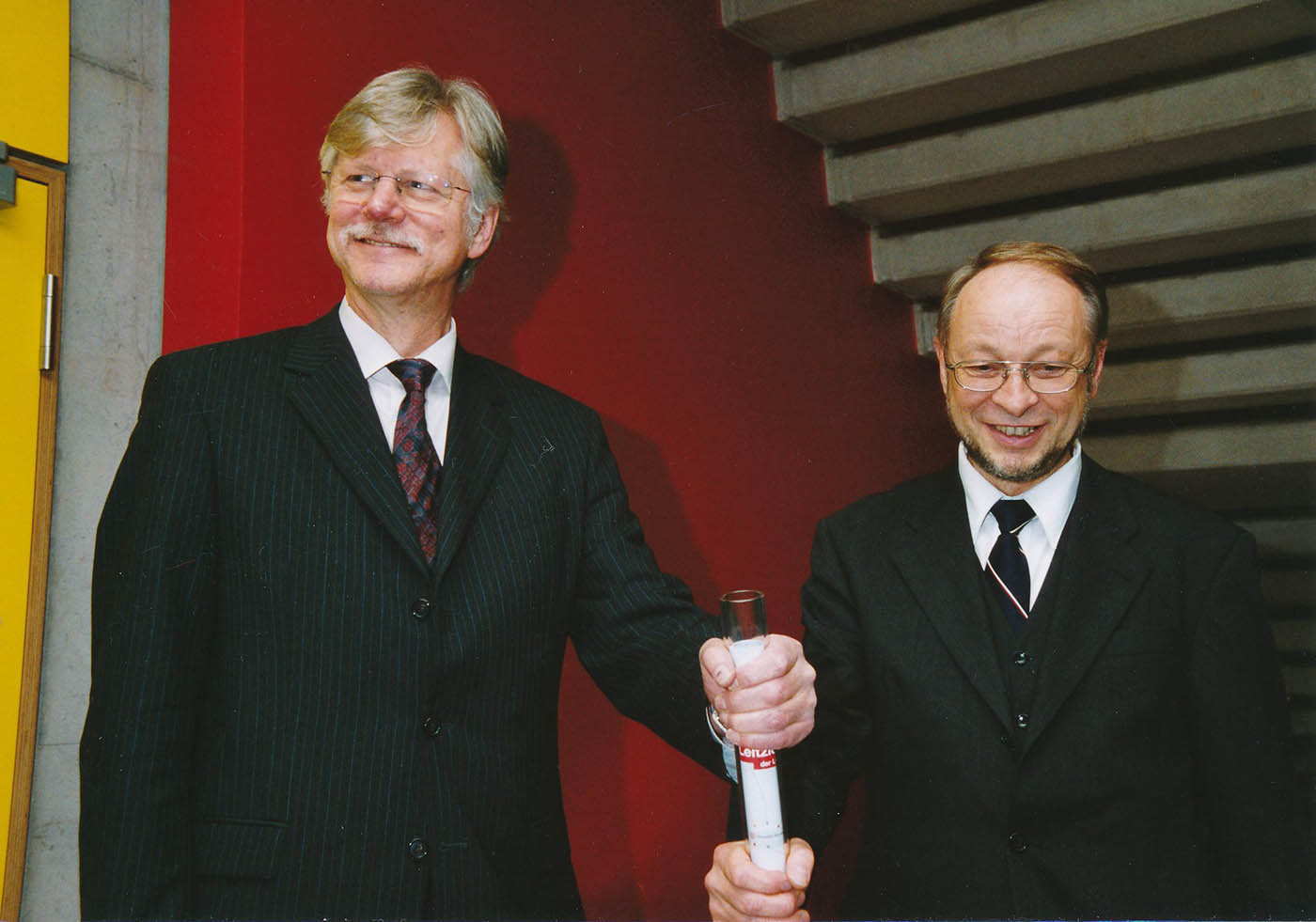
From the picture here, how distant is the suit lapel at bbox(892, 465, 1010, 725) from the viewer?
181 centimetres

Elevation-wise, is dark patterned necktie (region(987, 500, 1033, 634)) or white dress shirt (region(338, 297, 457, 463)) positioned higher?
white dress shirt (region(338, 297, 457, 463))

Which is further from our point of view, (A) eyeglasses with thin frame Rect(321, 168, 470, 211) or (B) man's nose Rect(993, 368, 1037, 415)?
(B) man's nose Rect(993, 368, 1037, 415)

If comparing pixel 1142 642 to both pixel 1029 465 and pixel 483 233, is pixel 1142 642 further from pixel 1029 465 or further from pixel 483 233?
pixel 483 233

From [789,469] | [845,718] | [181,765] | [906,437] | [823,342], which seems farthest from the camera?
[906,437]

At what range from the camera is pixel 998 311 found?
1.98 meters

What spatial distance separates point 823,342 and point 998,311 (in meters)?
1.73

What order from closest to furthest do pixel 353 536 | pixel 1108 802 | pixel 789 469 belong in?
pixel 353 536, pixel 1108 802, pixel 789 469

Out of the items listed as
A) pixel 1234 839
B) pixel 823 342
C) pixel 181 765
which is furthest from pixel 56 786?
pixel 823 342

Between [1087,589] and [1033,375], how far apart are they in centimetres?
38

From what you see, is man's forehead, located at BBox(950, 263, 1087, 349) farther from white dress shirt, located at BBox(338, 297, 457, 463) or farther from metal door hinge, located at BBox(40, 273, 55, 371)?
metal door hinge, located at BBox(40, 273, 55, 371)

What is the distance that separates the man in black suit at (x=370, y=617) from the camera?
1.36m

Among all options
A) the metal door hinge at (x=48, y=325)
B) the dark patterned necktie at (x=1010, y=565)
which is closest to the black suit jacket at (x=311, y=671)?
the metal door hinge at (x=48, y=325)

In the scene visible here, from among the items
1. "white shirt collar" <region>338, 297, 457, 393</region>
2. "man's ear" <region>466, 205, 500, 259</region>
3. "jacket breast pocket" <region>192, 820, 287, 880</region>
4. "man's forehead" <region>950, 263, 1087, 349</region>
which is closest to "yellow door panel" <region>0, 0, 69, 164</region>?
"white shirt collar" <region>338, 297, 457, 393</region>

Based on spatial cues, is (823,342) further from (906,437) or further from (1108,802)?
(1108,802)
